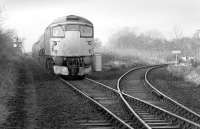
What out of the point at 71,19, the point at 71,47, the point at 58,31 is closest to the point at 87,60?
the point at 71,47

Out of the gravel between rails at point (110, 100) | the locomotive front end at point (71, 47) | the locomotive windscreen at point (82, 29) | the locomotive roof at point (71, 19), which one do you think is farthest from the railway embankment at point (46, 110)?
the locomotive roof at point (71, 19)

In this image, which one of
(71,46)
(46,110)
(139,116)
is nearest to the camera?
(139,116)

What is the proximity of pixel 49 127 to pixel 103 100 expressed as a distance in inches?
178

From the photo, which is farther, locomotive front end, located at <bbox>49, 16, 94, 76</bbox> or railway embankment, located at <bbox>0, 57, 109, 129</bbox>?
locomotive front end, located at <bbox>49, 16, 94, 76</bbox>

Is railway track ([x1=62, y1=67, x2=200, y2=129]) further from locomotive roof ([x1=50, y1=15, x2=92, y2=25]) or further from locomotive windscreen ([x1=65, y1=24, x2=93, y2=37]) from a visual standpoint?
locomotive roof ([x1=50, y1=15, x2=92, y2=25])

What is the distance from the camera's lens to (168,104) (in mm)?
11047

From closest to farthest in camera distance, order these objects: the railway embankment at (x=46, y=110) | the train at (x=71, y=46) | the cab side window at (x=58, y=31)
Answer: the railway embankment at (x=46, y=110)
the train at (x=71, y=46)
the cab side window at (x=58, y=31)

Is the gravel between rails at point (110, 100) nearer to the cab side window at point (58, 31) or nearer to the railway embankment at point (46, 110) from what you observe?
the railway embankment at point (46, 110)

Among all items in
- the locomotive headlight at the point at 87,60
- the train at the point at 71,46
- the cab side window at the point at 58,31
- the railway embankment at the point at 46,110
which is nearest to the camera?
the railway embankment at the point at 46,110

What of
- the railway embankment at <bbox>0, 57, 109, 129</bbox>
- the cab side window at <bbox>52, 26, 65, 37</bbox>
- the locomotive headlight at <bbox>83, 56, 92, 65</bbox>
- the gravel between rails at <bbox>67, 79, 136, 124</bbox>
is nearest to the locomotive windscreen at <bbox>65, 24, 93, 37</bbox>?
the cab side window at <bbox>52, 26, 65, 37</bbox>

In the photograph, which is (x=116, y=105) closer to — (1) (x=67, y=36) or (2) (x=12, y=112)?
(2) (x=12, y=112)

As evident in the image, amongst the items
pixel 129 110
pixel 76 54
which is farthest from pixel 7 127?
pixel 76 54

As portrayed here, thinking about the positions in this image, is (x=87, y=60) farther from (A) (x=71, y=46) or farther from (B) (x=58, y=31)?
(B) (x=58, y=31)

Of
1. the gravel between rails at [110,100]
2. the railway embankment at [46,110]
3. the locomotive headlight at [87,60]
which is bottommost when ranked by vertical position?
the gravel between rails at [110,100]
